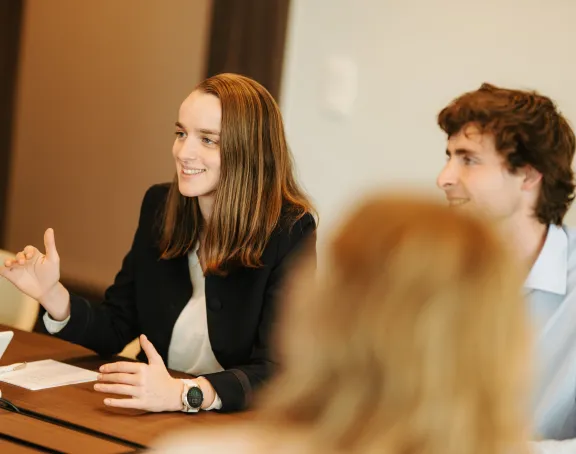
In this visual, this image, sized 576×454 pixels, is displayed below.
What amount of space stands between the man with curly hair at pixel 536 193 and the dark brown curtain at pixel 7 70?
381 cm

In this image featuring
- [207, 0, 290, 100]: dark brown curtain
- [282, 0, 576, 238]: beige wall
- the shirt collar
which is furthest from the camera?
[207, 0, 290, 100]: dark brown curtain

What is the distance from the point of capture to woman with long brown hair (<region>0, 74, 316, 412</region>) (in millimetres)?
2531

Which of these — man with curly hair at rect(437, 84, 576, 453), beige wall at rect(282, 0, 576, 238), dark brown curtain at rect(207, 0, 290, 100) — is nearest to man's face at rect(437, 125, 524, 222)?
Result: man with curly hair at rect(437, 84, 576, 453)

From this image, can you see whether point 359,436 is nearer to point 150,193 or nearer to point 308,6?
point 150,193

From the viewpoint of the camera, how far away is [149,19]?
4.96 m

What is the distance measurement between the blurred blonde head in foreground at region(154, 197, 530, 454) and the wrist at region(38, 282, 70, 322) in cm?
161

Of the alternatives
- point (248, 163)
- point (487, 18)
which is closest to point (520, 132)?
point (248, 163)

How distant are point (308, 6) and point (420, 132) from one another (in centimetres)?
81

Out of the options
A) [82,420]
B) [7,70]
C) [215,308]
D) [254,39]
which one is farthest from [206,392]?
[7,70]

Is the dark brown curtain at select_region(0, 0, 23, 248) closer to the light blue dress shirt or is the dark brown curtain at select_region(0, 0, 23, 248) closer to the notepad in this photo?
the notepad

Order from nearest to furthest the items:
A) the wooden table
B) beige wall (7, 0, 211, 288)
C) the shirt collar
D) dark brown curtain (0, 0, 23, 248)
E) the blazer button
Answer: the wooden table → the shirt collar → the blazer button → beige wall (7, 0, 211, 288) → dark brown curtain (0, 0, 23, 248)

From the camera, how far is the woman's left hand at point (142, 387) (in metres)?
2.03

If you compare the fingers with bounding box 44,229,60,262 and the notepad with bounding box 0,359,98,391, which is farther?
the fingers with bounding box 44,229,60,262

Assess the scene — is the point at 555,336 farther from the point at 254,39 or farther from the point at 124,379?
the point at 254,39
